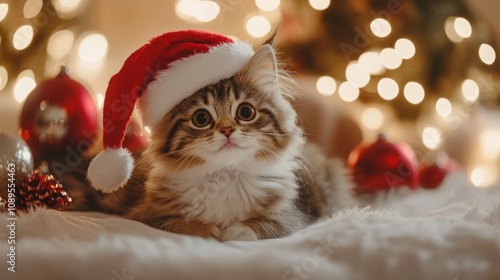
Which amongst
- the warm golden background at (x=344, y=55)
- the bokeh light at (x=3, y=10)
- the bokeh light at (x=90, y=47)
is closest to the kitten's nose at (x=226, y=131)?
the warm golden background at (x=344, y=55)

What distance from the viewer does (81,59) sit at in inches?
77.2

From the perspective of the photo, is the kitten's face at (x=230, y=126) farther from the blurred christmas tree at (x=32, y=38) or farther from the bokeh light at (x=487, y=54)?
the bokeh light at (x=487, y=54)

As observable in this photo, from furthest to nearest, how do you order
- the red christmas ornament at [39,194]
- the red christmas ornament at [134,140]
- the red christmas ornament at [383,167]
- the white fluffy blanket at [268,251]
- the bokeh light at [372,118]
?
the bokeh light at [372,118], the red christmas ornament at [383,167], the red christmas ornament at [134,140], the red christmas ornament at [39,194], the white fluffy blanket at [268,251]

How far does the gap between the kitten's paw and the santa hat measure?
0.20m

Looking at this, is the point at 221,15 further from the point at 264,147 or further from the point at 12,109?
the point at 264,147

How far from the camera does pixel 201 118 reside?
96cm

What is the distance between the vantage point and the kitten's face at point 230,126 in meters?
0.93

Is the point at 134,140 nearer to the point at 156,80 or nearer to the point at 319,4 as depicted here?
the point at 156,80

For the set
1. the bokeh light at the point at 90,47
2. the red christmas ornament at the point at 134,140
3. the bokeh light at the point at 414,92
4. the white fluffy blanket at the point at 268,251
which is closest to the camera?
the white fluffy blanket at the point at 268,251

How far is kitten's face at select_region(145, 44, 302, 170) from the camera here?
93 cm

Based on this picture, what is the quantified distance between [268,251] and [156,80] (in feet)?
1.30

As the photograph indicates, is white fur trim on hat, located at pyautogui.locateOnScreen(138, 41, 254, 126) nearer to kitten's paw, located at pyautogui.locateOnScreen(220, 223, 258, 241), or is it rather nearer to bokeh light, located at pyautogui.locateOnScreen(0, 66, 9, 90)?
kitten's paw, located at pyautogui.locateOnScreen(220, 223, 258, 241)

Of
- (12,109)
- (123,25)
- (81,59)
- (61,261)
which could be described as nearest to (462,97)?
(123,25)

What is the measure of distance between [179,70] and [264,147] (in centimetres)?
21
